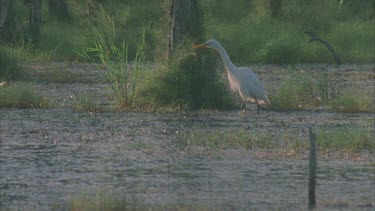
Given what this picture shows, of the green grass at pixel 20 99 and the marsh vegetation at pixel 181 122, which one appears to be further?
the green grass at pixel 20 99

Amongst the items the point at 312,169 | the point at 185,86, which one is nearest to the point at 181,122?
the point at 185,86

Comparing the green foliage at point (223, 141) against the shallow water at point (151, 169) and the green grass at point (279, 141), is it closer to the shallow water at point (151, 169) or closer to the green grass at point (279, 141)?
the green grass at point (279, 141)

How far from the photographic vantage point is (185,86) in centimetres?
1574

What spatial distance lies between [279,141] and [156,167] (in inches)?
82.7

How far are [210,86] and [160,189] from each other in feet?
19.3

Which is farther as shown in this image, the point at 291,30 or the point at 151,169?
the point at 291,30

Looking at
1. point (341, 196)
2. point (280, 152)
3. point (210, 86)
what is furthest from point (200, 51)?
point (341, 196)

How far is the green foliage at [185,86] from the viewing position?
15.7 metres

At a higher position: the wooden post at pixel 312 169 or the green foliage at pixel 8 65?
the green foliage at pixel 8 65

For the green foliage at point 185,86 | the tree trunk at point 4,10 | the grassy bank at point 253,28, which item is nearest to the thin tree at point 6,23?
Answer: the tree trunk at point 4,10

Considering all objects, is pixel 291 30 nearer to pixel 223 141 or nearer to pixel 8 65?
pixel 8 65

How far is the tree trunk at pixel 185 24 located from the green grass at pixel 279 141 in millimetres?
3182

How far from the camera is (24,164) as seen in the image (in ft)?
37.2

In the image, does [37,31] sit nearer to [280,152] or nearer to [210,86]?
[210,86]
